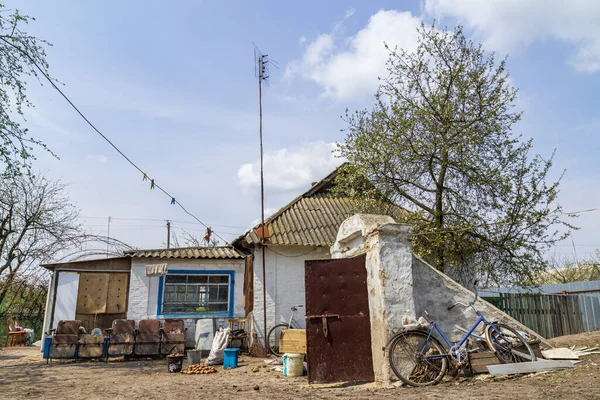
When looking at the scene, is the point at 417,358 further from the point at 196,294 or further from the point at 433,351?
the point at 196,294

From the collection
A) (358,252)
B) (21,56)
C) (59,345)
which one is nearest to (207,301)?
(59,345)

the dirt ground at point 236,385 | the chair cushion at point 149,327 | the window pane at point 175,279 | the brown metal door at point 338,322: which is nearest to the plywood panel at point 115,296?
the window pane at point 175,279

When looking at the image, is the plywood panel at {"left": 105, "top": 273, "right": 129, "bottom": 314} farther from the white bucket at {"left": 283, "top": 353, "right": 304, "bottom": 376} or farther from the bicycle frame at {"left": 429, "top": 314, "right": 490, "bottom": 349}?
the bicycle frame at {"left": 429, "top": 314, "right": 490, "bottom": 349}

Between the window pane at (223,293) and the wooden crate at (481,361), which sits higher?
the window pane at (223,293)

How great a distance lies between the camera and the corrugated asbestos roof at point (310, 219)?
1206cm

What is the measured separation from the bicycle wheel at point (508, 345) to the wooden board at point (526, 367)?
152 mm

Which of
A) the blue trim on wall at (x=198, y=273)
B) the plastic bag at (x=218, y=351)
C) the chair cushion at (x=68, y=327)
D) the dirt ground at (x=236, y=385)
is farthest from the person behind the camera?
the blue trim on wall at (x=198, y=273)

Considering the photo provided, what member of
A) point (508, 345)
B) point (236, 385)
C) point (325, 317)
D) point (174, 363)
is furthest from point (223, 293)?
point (508, 345)

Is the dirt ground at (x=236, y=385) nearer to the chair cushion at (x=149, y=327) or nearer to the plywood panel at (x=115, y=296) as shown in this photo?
the chair cushion at (x=149, y=327)

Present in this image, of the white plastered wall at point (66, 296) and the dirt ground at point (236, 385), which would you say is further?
the white plastered wall at point (66, 296)

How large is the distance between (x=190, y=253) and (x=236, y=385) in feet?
22.0

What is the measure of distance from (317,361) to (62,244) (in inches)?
606

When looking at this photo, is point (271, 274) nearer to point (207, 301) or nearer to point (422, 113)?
point (207, 301)

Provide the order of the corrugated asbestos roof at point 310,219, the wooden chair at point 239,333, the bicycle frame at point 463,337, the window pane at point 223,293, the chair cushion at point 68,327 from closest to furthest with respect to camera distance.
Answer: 1. the bicycle frame at point 463,337
2. the chair cushion at point 68,327
3. the wooden chair at point 239,333
4. the corrugated asbestos roof at point 310,219
5. the window pane at point 223,293
